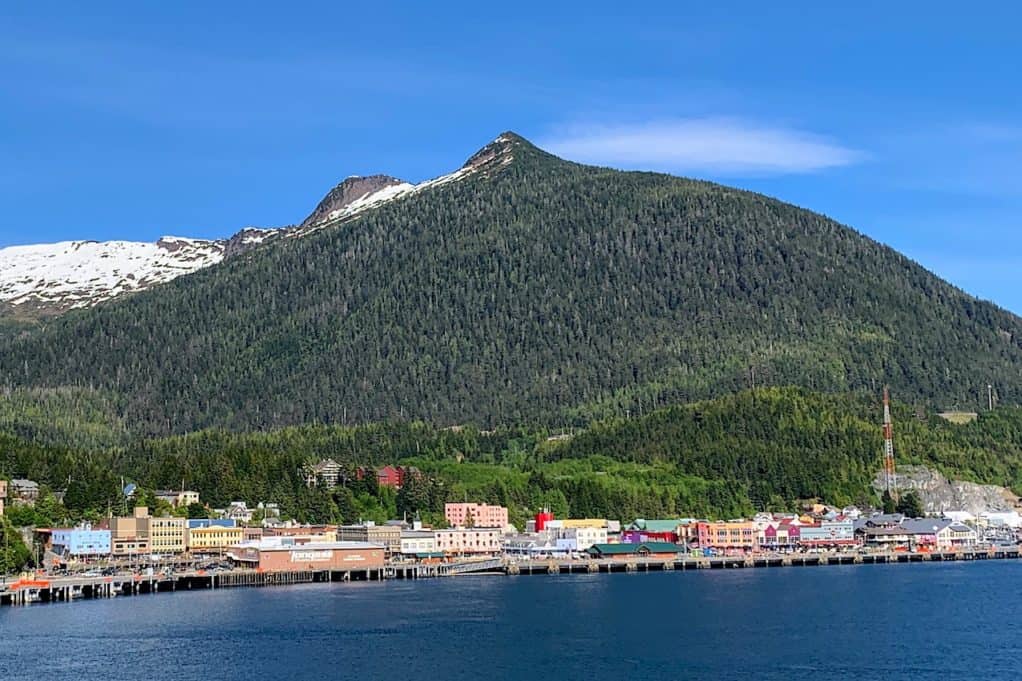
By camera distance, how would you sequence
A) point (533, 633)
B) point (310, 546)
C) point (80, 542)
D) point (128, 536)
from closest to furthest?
point (533, 633), point (80, 542), point (310, 546), point (128, 536)

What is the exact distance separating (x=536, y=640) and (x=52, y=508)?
95009 millimetres

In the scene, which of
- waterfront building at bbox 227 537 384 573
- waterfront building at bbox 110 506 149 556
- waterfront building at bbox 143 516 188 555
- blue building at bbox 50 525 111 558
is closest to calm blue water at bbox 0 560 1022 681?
waterfront building at bbox 227 537 384 573

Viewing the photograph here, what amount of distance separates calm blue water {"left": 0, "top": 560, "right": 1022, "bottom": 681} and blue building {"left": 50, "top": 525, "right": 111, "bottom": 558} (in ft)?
87.0

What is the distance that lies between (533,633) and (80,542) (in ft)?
274

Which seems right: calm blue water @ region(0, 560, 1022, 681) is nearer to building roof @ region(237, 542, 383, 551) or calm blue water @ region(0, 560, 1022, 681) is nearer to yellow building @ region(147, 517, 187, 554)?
building roof @ region(237, 542, 383, 551)

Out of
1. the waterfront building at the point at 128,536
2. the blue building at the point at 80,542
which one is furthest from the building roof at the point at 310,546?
the blue building at the point at 80,542

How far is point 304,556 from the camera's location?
192 m

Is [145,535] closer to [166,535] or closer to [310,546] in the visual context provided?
[166,535]

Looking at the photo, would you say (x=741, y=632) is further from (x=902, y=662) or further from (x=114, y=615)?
(x=114, y=615)

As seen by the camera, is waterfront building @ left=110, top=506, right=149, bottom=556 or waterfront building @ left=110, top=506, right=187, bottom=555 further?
waterfront building @ left=110, top=506, right=187, bottom=555

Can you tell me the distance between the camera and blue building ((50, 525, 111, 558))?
186250 mm

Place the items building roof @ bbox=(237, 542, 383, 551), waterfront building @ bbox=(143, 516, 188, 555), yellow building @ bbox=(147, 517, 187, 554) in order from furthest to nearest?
yellow building @ bbox=(147, 517, 187, 554) → waterfront building @ bbox=(143, 516, 188, 555) → building roof @ bbox=(237, 542, 383, 551)

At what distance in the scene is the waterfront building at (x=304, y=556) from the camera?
189m

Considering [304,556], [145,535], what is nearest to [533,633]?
[304,556]
